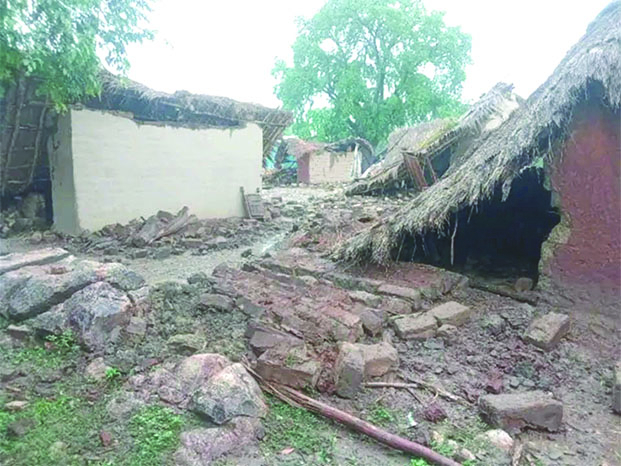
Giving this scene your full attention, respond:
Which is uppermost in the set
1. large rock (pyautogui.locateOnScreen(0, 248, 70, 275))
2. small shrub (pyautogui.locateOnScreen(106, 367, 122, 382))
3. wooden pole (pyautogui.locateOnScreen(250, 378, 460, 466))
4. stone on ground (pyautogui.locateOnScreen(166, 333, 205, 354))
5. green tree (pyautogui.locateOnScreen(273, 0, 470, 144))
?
green tree (pyautogui.locateOnScreen(273, 0, 470, 144))

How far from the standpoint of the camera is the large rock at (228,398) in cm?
288

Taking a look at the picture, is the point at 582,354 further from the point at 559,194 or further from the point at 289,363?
the point at 289,363

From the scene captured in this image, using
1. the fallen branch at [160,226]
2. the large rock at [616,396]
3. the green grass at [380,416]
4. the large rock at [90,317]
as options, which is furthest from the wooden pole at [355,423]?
the fallen branch at [160,226]

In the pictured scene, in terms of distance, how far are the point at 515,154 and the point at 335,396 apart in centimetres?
285

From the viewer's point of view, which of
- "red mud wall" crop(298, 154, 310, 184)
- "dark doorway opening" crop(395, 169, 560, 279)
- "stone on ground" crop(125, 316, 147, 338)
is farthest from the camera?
"red mud wall" crop(298, 154, 310, 184)

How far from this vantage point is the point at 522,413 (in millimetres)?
3111

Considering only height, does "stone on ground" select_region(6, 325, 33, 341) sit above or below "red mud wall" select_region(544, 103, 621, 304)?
below

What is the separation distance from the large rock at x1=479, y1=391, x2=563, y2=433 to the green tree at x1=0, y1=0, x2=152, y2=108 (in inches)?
207

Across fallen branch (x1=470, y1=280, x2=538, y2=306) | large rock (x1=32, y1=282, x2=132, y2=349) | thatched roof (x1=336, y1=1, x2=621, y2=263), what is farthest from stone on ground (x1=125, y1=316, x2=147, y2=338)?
fallen branch (x1=470, y1=280, x2=538, y2=306)

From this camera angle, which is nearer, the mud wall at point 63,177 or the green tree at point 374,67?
the mud wall at point 63,177

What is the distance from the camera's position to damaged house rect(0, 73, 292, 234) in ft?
28.3

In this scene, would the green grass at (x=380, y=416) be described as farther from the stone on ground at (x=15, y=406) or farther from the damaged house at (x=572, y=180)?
the damaged house at (x=572, y=180)

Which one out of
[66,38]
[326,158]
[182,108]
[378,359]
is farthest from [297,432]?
[326,158]

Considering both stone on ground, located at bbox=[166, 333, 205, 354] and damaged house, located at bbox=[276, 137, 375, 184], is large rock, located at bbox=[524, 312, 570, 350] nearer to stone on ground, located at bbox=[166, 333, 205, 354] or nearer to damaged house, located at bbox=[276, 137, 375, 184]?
stone on ground, located at bbox=[166, 333, 205, 354]
